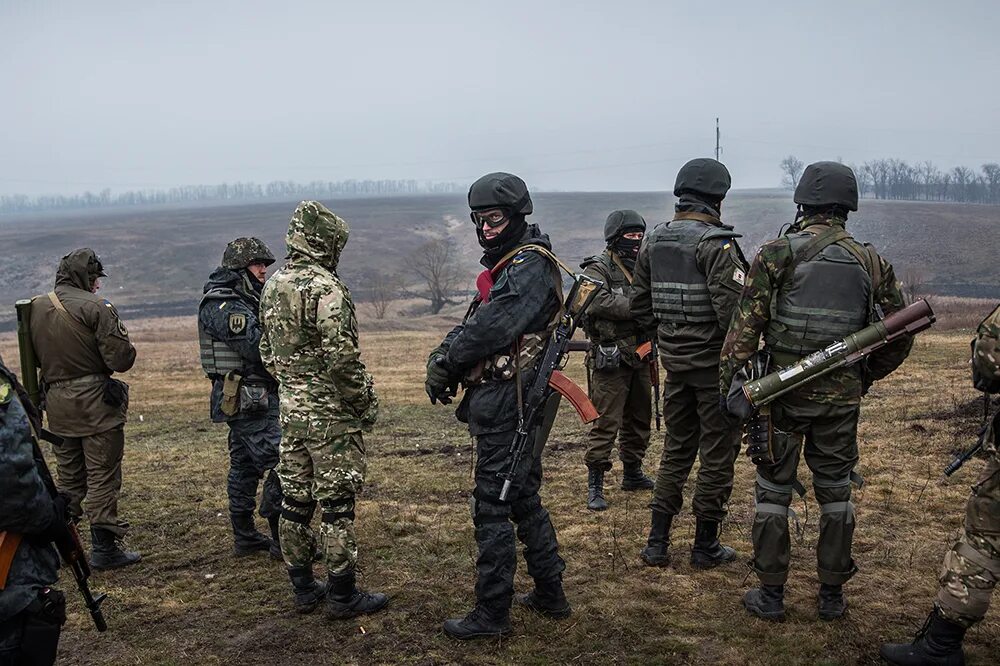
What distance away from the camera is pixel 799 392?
4855 millimetres

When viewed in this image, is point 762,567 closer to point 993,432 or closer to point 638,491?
point 993,432

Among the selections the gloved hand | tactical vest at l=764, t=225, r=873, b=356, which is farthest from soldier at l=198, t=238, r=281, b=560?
tactical vest at l=764, t=225, r=873, b=356

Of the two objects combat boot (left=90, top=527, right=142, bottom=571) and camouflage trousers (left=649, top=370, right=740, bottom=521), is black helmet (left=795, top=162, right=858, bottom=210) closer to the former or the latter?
camouflage trousers (left=649, top=370, right=740, bottom=521)

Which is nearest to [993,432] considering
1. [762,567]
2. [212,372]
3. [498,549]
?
[762,567]

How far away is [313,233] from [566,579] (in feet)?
10.2

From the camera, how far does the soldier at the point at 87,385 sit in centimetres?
646

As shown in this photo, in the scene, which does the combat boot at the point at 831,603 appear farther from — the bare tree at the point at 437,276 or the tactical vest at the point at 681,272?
the bare tree at the point at 437,276

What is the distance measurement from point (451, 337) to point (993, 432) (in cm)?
311

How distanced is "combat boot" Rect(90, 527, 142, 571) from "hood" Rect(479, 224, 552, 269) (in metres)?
→ 4.10

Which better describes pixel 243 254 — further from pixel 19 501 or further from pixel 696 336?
pixel 696 336

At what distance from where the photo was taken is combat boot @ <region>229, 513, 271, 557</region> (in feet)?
22.2

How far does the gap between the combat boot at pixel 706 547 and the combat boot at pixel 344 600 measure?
2404 mm

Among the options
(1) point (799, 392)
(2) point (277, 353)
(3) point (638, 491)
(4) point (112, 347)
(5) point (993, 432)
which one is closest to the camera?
(5) point (993, 432)

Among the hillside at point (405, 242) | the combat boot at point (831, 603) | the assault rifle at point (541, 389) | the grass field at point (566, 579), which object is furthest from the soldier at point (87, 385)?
the hillside at point (405, 242)
